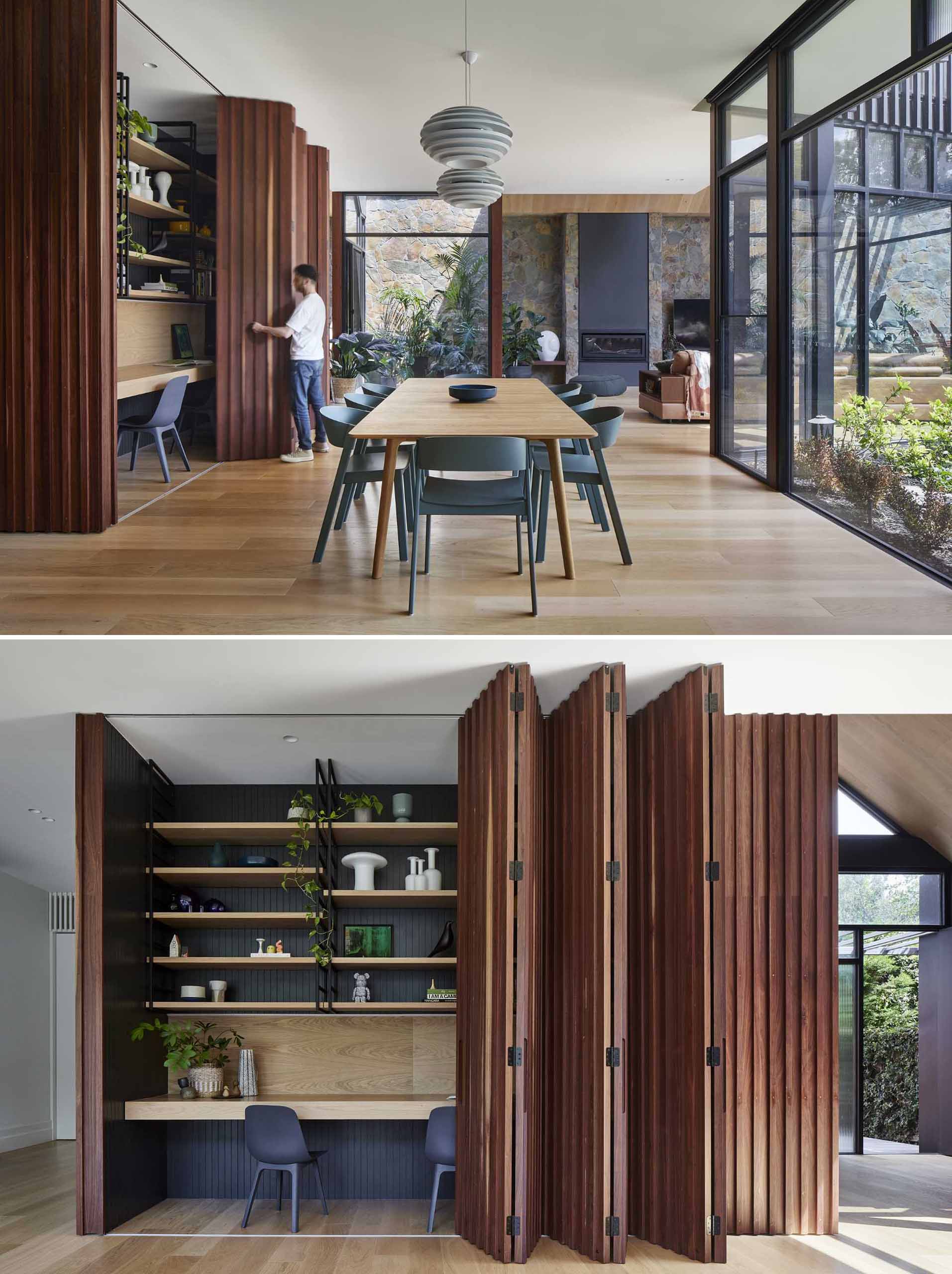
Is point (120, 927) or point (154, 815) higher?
point (154, 815)

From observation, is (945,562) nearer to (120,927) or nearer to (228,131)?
(120,927)

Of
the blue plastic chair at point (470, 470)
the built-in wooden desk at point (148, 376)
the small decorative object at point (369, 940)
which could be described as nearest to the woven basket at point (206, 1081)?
the small decorative object at point (369, 940)

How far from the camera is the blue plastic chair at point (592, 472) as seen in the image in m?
5.73

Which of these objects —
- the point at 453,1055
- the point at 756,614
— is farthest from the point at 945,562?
the point at 453,1055

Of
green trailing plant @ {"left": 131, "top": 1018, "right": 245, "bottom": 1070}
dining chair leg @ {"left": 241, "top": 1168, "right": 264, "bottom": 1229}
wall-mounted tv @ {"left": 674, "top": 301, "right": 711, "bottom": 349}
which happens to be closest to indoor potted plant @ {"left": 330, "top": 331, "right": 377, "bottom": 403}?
wall-mounted tv @ {"left": 674, "top": 301, "right": 711, "bottom": 349}

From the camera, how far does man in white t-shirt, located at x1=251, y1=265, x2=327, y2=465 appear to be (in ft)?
32.9

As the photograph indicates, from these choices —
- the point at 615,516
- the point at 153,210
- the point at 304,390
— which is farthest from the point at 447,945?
the point at 153,210

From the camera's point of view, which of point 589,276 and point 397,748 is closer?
point 397,748

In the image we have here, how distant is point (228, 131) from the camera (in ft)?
33.4

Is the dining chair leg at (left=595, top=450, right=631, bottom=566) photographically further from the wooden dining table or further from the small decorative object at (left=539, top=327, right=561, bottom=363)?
the small decorative object at (left=539, top=327, right=561, bottom=363)

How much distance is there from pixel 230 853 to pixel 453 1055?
212 centimetres

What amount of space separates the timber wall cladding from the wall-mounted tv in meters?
13.7

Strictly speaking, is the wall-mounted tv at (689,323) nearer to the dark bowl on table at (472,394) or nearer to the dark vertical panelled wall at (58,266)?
the dark bowl on table at (472,394)

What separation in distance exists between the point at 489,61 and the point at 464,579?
562 cm
